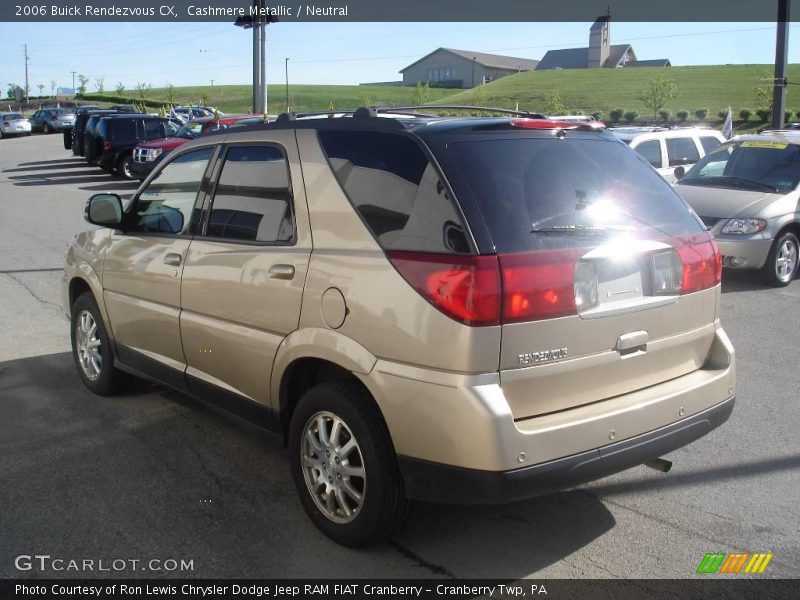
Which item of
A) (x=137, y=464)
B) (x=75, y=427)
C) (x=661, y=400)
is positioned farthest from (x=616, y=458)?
(x=75, y=427)

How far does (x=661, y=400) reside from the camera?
352 centimetres

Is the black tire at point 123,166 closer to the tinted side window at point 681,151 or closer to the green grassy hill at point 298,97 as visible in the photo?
the tinted side window at point 681,151

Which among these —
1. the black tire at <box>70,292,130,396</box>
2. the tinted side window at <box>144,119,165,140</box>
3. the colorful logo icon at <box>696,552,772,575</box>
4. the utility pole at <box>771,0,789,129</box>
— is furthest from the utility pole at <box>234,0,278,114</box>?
the colorful logo icon at <box>696,552,772,575</box>

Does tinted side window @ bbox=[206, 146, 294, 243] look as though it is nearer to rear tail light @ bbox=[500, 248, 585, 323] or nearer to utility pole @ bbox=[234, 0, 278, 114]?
rear tail light @ bbox=[500, 248, 585, 323]

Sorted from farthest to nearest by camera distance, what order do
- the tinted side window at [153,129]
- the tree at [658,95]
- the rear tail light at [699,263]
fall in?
the tree at [658,95]
the tinted side window at [153,129]
the rear tail light at [699,263]

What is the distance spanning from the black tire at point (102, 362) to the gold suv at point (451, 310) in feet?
4.55

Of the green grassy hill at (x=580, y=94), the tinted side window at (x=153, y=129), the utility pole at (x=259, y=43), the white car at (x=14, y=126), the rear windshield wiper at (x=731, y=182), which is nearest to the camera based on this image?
the rear windshield wiper at (x=731, y=182)

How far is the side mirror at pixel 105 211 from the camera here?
17.0ft

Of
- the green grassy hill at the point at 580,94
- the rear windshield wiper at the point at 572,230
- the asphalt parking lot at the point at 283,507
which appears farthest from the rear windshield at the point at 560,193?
the green grassy hill at the point at 580,94

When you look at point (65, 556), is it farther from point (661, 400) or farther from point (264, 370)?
point (661, 400)

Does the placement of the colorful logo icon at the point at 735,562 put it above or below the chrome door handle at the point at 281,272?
below

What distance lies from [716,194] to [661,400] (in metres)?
7.49

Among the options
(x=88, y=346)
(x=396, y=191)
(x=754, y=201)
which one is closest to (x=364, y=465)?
(x=396, y=191)

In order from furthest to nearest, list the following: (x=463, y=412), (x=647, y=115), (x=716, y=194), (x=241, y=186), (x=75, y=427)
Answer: (x=647, y=115) < (x=716, y=194) < (x=75, y=427) < (x=241, y=186) < (x=463, y=412)
